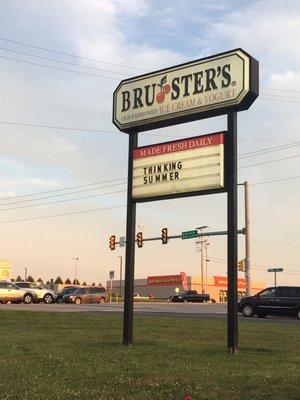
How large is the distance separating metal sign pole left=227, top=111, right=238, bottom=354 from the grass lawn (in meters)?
0.44

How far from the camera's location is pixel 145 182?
13.4m

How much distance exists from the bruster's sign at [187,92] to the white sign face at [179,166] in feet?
2.30

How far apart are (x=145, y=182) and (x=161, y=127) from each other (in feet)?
4.79

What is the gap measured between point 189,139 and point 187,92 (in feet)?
3.81

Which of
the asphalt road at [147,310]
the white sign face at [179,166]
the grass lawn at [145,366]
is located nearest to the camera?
the grass lawn at [145,366]

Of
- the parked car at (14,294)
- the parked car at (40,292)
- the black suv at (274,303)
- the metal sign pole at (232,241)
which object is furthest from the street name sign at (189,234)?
the metal sign pole at (232,241)

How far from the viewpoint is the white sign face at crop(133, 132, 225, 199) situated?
12.0 meters

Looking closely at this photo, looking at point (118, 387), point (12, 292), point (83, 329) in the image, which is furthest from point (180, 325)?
point (12, 292)

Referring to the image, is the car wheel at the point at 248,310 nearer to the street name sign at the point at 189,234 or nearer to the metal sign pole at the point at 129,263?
the street name sign at the point at 189,234

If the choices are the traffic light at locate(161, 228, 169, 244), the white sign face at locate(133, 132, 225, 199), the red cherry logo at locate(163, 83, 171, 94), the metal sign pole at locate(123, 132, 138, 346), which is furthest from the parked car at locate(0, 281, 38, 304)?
the red cherry logo at locate(163, 83, 171, 94)

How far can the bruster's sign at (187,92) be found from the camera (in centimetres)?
1192

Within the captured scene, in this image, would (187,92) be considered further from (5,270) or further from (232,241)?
(5,270)

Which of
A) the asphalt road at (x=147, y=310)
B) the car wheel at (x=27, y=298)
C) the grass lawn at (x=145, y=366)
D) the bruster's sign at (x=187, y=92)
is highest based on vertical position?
the bruster's sign at (x=187, y=92)

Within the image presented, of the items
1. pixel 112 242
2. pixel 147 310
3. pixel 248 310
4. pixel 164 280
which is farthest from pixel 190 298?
pixel 164 280
